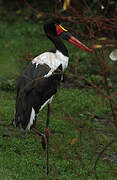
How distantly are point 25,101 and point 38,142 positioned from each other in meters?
1.02

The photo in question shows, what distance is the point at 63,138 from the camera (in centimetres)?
599

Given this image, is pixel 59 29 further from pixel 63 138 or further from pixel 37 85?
pixel 63 138

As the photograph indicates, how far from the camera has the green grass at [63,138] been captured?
484 centimetres

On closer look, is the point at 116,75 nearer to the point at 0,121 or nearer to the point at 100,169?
the point at 0,121

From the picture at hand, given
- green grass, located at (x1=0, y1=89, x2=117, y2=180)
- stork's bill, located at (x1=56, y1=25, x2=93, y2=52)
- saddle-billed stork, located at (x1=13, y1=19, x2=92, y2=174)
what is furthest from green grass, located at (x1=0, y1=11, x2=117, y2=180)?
stork's bill, located at (x1=56, y1=25, x2=93, y2=52)

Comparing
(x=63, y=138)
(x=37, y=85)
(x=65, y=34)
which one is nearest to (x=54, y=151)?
(x=63, y=138)

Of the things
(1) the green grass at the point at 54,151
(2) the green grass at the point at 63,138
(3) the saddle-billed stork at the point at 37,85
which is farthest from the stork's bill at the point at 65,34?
(1) the green grass at the point at 54,151

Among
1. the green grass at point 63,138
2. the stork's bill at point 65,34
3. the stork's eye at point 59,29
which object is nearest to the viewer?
the green grass at point 63,138

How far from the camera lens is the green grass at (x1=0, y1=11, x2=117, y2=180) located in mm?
4845

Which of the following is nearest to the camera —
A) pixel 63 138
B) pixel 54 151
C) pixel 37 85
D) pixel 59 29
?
pixel 37 85

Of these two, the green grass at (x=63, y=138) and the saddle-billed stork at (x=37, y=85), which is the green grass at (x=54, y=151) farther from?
the saddle-billed stork at (x=37, y=85)

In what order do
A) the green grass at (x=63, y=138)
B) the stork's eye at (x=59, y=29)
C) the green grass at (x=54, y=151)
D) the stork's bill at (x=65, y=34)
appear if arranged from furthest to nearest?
the stork's eye at (x=59, y=29)
the stork's bill at (x=65, y=34)
the green grass at (x=54, y=151)
the green grass at (x=63, y=138)

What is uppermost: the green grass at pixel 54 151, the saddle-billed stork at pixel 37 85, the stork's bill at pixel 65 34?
the stork's bill at pixel 65 34

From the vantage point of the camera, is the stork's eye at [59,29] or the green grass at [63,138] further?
the stork's eye at [59,29]
